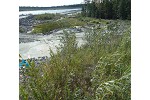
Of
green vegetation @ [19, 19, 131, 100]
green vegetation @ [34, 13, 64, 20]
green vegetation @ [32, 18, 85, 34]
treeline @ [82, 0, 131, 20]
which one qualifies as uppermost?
treeline @ [82, 0, 131, 20]

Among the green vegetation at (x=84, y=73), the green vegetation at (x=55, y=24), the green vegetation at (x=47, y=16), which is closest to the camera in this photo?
the green vegetation at (x=84, y=73)

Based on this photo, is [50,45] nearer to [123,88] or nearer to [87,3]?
[87,3]

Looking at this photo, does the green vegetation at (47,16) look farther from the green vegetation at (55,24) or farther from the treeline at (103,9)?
the treeline at (103,9)

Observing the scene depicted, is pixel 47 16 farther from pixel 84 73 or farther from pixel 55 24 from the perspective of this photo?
pixel 84 73

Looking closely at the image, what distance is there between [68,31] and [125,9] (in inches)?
27.5

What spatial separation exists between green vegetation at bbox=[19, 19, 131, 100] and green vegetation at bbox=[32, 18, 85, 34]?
0.04m

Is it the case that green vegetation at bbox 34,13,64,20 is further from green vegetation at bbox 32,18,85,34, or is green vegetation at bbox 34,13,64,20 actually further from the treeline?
the treeline

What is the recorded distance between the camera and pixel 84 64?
200cm

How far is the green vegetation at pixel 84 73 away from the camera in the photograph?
51.3 inches

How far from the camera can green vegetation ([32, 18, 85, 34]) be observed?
5.75 feet

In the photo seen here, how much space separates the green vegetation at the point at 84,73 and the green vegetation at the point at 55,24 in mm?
38

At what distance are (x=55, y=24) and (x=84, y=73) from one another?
38 cm

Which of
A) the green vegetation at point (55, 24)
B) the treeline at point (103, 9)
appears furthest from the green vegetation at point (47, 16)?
the treeline at point (103, 9)

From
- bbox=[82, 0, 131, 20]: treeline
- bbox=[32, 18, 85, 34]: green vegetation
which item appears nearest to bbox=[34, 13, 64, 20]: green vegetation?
bbox=[32, 18, 85, 34]: green vegetation
